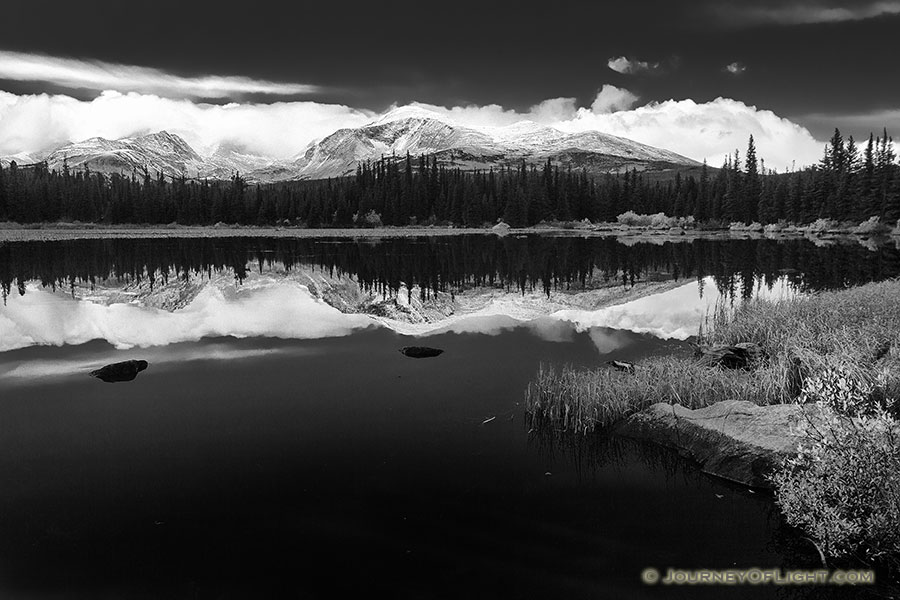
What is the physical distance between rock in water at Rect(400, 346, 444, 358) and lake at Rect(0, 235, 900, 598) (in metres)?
0.39

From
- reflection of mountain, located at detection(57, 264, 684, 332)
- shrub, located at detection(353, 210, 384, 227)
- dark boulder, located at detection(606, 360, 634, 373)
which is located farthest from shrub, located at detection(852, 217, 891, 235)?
dark boulder, located at detection(606, 360, 634, 373)

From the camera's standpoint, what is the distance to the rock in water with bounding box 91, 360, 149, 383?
1766cm

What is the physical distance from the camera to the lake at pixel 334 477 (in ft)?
27.9

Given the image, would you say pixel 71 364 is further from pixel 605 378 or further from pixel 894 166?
pixel 894 166

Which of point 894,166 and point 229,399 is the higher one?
point 894,166

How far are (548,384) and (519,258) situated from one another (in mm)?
47509

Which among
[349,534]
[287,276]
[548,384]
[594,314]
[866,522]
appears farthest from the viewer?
[287,276]

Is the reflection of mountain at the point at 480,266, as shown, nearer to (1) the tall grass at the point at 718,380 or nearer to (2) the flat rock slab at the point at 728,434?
(1) the tall grass at the point at 718,380

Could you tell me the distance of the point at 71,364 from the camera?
64.4 ft

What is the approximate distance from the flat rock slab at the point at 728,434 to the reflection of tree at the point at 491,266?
24.0 meters

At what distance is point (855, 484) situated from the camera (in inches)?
319

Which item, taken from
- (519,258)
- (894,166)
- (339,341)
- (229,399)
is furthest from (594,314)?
(894,166)

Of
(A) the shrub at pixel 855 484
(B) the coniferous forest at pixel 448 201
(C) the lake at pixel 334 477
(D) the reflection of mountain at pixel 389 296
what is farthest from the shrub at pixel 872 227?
(A) the shrub at pixel 855 484

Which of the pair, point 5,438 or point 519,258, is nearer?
point 5,438
